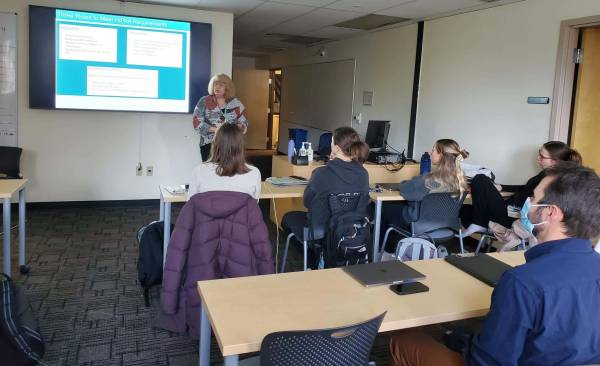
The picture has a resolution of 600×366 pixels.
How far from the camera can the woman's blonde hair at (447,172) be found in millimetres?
3516

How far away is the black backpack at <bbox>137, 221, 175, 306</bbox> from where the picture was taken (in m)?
3.14

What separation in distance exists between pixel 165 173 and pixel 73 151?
1074 mm

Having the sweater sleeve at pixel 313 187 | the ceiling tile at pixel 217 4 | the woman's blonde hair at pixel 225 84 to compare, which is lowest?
the sweater sleeve at pixel 313 187

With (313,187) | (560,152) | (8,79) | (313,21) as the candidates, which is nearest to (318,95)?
(313,21)

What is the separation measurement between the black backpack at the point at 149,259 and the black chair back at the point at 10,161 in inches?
94.5

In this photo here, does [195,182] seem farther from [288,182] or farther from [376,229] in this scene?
[376,229]

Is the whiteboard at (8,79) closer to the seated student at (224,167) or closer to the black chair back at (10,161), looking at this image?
the black chair back at (10,161)

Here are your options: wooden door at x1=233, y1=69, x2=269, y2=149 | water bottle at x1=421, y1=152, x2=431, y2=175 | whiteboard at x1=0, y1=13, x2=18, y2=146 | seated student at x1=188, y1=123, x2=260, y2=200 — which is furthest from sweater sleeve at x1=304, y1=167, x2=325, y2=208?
Answer: wooden door at x1=233, y1=69, x2=269, y2=149

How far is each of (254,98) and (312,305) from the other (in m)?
10.5

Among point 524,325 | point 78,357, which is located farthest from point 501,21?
point 78,357

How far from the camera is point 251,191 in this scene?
2.76m

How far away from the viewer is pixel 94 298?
3.24 metres

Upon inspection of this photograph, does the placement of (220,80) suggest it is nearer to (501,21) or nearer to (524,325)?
(501,21)

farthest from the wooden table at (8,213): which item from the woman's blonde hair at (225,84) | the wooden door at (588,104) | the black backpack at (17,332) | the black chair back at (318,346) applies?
the wooden door at (588,104)
